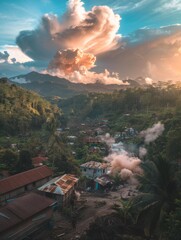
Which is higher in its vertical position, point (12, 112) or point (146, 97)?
point (146, 97)

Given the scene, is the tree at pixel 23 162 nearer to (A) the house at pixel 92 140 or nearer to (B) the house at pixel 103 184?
(B) the house at pixel 103 184

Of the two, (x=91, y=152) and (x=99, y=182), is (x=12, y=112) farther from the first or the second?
(x=99, y=182)

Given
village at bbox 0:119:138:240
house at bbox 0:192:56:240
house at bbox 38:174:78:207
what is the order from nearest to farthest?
house at bbox 0:192:56:240 → village at bbox 0:119:138:240 → house at bbox 38:174:78:207

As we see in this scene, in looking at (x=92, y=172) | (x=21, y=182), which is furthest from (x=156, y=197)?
(x=92, y=172)

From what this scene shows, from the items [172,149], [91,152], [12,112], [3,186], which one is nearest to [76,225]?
[3,186]

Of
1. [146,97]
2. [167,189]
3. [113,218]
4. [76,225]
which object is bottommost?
[76,225]

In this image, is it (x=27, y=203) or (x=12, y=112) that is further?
(x=12, y=112)

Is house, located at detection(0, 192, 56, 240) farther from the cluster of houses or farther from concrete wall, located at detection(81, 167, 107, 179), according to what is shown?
concrete wall, located at detection(81, 167, 107, 179)

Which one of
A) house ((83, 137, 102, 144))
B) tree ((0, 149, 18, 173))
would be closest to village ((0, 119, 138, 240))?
tree ((0, 149, 18, 173))
